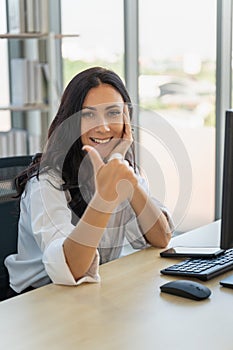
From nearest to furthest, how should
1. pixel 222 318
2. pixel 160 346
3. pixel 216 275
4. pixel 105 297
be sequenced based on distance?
pixel 160 346
pixel 222 318
pixel 105 297
pixel 216 275

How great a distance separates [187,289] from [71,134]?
23.2 inches

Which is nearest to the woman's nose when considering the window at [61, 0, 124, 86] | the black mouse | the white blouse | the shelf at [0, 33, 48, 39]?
the white blouse

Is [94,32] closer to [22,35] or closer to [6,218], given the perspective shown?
[22,35]

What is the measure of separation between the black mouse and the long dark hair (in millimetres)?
402

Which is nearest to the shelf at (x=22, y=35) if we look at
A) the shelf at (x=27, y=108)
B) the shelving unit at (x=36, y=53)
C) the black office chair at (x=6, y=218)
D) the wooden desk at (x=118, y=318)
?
the shelving unit at (x=36, y=53)

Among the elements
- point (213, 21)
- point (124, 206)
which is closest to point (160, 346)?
point (124, 206)

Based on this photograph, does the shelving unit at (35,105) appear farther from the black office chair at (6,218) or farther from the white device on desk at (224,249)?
the white device on desk at (224,249)

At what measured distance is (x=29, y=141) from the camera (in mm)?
3963

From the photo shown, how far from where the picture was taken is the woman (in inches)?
60.2

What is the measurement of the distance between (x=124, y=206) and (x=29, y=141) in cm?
220

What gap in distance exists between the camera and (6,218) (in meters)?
1.89

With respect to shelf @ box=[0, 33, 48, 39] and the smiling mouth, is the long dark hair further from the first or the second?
shelf @ box=[0, 33, 48, 39]

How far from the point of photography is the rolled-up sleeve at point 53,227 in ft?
5.03

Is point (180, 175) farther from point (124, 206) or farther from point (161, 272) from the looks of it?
point (161, 272)
